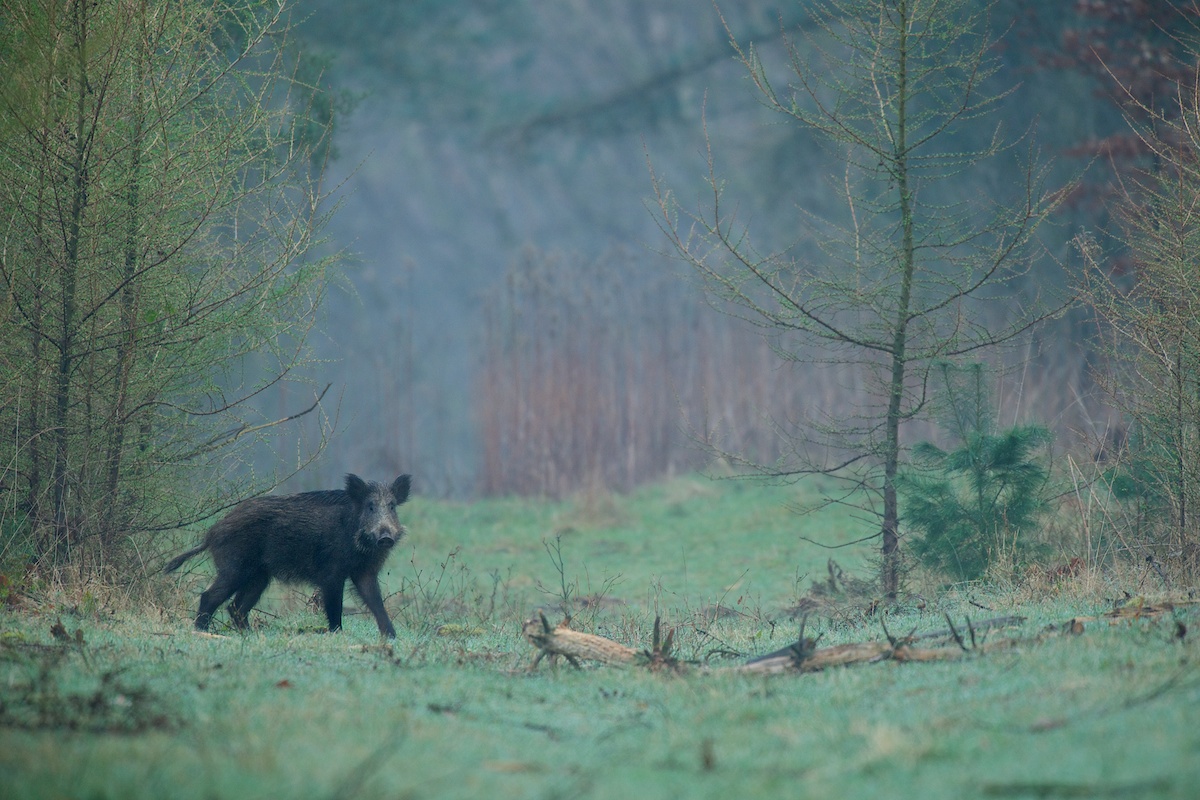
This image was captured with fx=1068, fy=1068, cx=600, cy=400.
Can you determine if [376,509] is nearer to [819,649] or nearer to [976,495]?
[819,649]

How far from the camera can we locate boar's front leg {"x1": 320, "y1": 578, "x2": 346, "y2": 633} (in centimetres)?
876

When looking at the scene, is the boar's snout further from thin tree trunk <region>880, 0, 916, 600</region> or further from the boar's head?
thin tree trunk <region>880, 0, 916, 600</region>

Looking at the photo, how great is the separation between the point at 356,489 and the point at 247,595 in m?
1.22

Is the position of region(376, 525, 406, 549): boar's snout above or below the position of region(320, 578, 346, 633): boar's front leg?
above

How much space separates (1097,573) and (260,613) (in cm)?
761

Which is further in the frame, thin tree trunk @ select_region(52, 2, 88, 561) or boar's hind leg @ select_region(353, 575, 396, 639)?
boar's hind leg @ select_region(353, 575, 396, 639)

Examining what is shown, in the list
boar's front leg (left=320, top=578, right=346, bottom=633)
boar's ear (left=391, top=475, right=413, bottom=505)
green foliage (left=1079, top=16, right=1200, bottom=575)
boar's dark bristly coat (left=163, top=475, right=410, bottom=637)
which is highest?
green foliage (left=1079, top=16, right=1200, bottom=575)

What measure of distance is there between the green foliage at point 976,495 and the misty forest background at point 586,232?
0.44m

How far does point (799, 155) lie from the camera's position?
30.8 m

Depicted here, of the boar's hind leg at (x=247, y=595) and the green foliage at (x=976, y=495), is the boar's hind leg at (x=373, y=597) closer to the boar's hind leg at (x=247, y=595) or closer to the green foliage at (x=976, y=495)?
the boar's hind leg at (x=247, y=595)

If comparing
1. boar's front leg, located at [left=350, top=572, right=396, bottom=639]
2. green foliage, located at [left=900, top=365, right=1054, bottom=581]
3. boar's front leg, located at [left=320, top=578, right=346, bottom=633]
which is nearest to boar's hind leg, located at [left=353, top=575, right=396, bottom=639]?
boar's front leg, located at [left=350, top=572, right=396, bottom=639]

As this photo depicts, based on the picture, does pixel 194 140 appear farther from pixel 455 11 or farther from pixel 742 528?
pixel 455 11

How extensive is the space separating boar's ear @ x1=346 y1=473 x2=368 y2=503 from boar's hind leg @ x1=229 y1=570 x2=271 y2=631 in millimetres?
931

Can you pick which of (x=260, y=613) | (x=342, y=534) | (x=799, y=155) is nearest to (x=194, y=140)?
(x=342, y=534)
